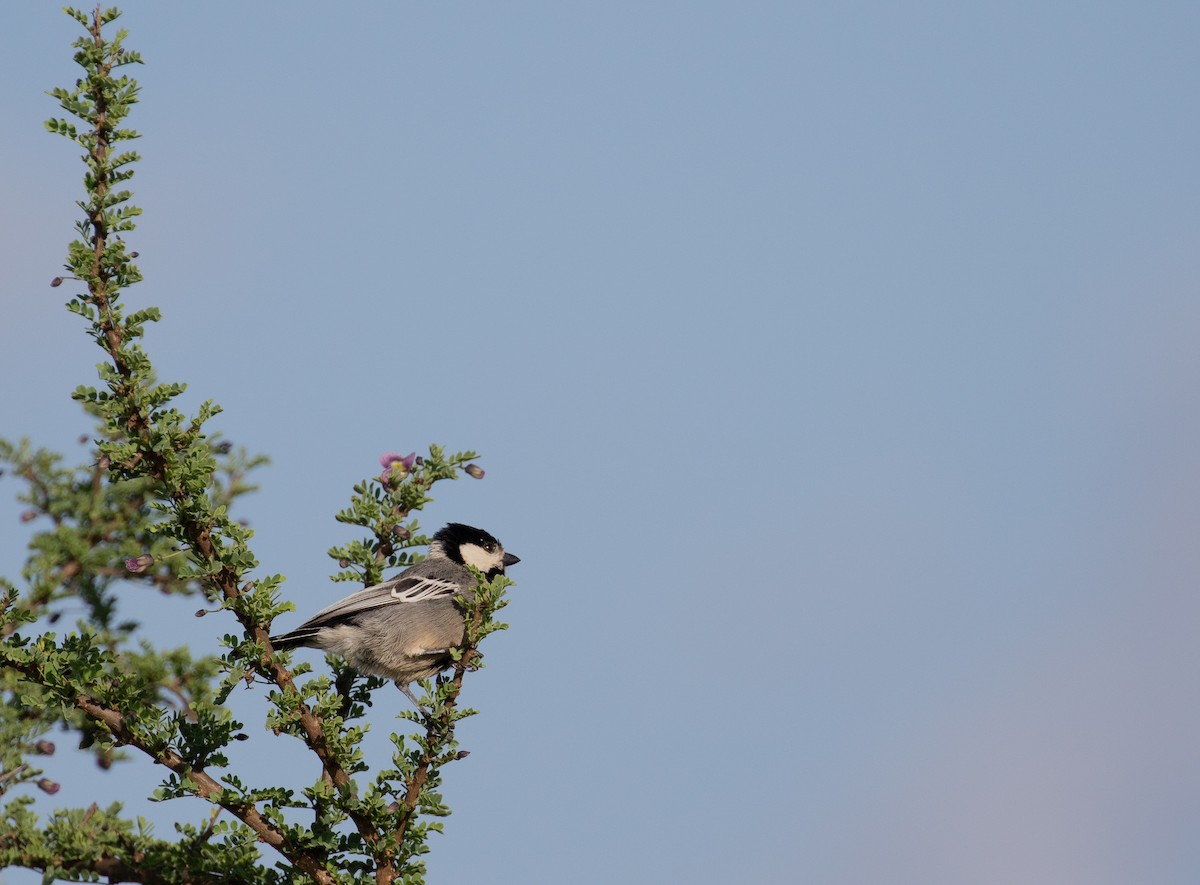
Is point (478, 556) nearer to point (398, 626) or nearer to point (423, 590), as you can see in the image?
point (423, 590)

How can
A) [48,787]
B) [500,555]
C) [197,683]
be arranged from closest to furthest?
[48,787], [197,683], [500,555]

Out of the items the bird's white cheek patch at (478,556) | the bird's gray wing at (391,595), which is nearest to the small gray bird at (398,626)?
the bird's gray wing at (391,595)

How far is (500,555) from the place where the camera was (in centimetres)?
1041

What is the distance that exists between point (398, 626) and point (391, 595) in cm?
25

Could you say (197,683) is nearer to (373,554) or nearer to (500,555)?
(373,554)

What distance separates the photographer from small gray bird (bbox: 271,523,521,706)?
837 centimetres

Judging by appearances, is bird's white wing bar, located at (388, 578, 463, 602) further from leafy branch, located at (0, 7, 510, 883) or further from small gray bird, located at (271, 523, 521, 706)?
leafy branch, located at (0, 7, 510, 883)

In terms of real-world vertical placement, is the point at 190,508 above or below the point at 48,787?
above

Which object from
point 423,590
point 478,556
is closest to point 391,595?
point 423,590

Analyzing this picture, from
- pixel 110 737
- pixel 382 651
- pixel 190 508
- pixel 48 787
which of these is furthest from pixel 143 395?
pixel 382 651

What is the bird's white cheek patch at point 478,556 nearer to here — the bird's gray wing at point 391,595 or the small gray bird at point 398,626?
the small gray bird at point 398,626

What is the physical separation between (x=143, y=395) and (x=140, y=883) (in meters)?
2.49

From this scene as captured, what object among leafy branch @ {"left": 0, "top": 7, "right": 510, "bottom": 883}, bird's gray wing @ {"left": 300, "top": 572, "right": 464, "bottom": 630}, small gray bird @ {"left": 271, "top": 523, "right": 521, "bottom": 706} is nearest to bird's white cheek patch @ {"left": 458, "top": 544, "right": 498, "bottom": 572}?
small gray bird @ {"left": 271, "top": 523, "right": 521, "bottom": 706}

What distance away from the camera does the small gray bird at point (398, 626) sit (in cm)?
837
